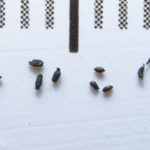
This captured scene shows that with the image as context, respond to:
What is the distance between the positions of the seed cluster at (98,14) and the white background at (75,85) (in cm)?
1

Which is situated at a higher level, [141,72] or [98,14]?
[98,14]

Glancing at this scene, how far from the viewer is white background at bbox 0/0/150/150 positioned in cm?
65

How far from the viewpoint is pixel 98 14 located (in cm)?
70

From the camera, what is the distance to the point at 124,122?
0.68m

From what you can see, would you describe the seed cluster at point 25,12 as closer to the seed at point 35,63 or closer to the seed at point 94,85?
the seed at point 35,63

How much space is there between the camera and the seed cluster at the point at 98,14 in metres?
0.70

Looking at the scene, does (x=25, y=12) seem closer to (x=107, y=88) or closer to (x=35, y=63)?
(x=35, y=63)

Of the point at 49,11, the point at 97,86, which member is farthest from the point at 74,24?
the point at 97,86

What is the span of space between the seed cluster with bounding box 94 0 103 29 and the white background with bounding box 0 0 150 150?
0.01 metres

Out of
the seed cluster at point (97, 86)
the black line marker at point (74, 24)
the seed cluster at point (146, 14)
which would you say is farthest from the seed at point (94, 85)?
the seed cluster at point (146, 14)

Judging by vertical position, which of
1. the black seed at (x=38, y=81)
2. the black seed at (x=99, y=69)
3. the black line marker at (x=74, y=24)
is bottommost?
the black seed at (x=38, y=81)

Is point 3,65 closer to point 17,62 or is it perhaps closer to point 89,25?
point 17,62

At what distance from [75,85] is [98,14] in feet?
0.70

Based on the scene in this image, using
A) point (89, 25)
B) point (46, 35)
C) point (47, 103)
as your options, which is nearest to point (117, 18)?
point (89, 25)
